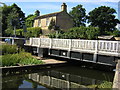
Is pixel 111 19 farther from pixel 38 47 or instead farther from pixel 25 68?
pixel 25 68

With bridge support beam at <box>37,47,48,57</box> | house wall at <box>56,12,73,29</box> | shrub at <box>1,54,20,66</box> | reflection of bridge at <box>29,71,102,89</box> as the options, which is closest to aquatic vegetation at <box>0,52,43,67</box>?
shrub at <box>1,54,20,66</box>

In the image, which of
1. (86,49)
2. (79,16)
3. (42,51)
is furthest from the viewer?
(79,16)

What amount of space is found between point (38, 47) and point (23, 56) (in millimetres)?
3929

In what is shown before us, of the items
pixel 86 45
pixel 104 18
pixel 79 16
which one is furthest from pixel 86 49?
pixel 79 16

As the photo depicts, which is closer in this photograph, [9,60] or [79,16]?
[9,60]

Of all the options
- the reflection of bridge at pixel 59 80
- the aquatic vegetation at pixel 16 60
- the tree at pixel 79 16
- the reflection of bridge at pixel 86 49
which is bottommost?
the reflection of bridge at pixel 59 80

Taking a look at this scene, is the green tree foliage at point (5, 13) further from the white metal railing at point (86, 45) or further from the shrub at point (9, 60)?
the shrub at point (9, 60)

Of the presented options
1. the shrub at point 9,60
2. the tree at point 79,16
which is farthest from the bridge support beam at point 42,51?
the tree at point 79,16

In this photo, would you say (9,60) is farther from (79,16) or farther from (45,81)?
(79,16)

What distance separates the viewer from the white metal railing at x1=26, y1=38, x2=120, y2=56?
10117mm

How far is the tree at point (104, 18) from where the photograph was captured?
175ft

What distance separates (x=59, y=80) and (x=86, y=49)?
10.7 ft

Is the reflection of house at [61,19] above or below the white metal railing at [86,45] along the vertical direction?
above

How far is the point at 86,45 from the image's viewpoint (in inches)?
463
